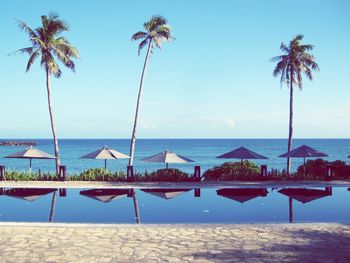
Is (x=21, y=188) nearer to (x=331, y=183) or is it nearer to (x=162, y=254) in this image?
(x=162, y=254)

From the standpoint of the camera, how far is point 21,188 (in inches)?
811

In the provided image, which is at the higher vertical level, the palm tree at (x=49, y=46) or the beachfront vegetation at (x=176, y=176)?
the palm tree at (x=49, y=46)

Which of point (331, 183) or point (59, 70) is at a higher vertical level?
point (59, 70)

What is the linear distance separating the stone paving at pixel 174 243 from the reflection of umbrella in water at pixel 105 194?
5.77 meters

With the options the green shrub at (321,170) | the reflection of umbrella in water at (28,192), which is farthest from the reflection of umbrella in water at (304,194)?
the reflection of umbrella in water at (28,192)

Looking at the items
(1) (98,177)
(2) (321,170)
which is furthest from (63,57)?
(2) (321,170)

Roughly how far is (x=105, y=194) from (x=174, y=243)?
31.1ft

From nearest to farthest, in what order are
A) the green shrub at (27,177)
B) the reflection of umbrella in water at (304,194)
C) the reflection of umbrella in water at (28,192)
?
the reflection of umbrella in water at (304,194) < the reflection of umbrella in water at (28,192) < the green shrub at (27,177)

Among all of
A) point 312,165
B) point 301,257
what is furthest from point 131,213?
point 312,165

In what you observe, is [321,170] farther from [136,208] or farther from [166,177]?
[136,208]

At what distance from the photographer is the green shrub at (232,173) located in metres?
23.9

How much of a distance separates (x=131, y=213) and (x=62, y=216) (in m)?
2.62

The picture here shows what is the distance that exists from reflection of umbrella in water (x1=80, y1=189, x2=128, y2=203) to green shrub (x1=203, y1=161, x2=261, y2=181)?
22.2 ft

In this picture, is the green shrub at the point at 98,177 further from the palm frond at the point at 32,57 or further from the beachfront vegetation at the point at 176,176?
the palm frond at the point at 32,57
